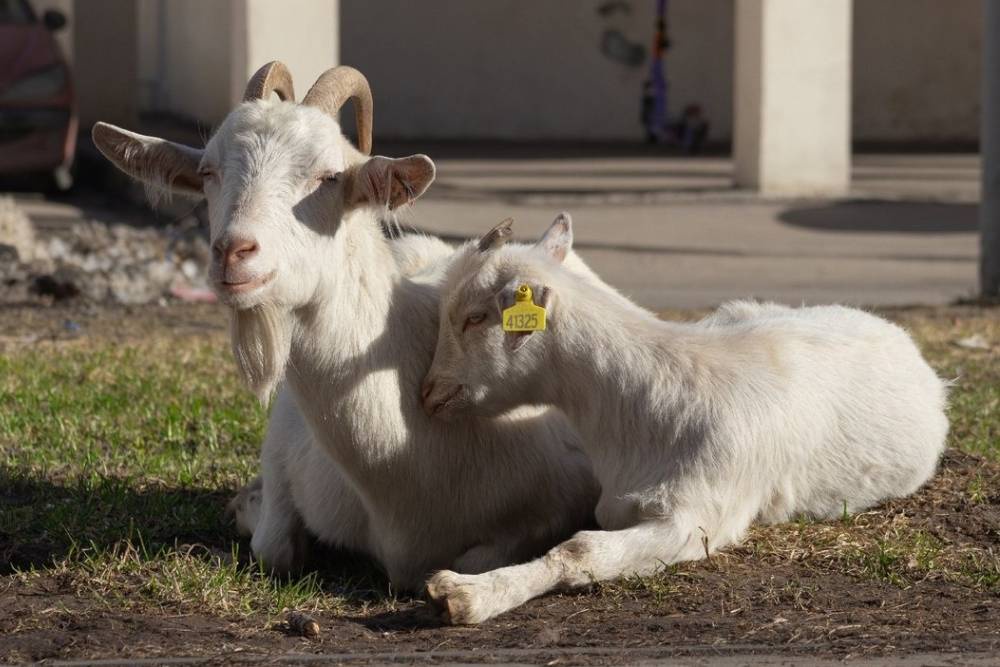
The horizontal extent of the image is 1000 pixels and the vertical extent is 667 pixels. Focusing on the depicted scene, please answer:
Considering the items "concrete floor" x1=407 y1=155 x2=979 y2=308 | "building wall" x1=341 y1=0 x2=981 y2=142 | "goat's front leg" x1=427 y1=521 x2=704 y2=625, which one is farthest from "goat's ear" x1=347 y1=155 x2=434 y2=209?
"building wall" x1=341 y1=0 x2=981 y2=142

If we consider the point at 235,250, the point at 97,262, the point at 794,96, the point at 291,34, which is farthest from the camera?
the point at 794,96

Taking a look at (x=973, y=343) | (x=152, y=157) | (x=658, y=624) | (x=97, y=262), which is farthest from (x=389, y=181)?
(x=97, y=262)

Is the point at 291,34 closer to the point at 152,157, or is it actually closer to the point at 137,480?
the point at 137,480

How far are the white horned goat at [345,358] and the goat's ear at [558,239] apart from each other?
0.41 m

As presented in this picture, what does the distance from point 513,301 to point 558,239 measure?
624 millimetres

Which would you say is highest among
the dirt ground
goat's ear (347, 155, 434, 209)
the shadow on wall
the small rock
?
goat's ear (347, 155, 434, 209)

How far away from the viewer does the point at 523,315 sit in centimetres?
496

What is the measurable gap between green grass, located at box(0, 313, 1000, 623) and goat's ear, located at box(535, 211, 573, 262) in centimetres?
111

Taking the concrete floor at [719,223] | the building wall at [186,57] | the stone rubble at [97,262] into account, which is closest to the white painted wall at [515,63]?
the building wall at [186,57]

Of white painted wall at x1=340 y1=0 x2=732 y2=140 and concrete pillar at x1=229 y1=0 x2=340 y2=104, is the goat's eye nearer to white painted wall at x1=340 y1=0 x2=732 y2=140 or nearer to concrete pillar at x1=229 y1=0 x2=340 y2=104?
concrete pillar at x1=229 y1=0 x2=340 y2=104

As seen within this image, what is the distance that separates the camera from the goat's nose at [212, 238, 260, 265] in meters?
4.42

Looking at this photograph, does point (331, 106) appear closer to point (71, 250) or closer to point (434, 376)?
point (434, 376)

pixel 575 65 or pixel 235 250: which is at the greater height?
pixel 575 65

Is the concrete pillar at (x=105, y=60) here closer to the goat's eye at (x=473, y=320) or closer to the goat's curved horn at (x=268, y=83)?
the goat's curved horn at (x=268, y=83)
